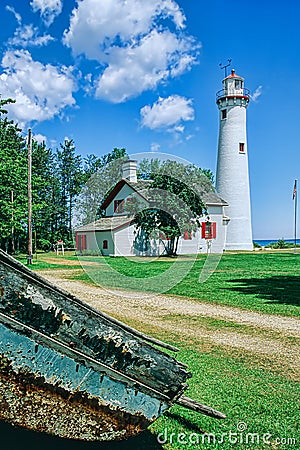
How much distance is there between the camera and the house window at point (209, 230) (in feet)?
124

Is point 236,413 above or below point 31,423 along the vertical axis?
below

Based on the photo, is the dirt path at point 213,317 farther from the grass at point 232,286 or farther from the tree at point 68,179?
the tree at point 68,179

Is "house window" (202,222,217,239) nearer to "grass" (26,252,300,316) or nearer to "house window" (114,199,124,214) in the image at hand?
"house window" (114,199,124,214)

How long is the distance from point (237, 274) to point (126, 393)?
1759 cm

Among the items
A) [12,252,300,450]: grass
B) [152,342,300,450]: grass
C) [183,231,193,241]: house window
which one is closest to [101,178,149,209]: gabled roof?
[183,231,193,241]: house window

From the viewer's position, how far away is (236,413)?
453 centimetres

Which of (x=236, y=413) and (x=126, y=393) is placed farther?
(x=236, y=413)

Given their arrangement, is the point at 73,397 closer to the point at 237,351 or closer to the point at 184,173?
the point at 237,351

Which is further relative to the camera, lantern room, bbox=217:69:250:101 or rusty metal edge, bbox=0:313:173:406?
lantern room, bbox=217:69:250:101

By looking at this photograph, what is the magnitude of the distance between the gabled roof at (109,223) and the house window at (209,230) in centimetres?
683

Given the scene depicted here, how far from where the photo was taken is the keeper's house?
33.8m

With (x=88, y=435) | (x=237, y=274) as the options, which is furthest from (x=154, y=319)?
(x=237, y=274)

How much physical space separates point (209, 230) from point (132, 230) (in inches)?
293

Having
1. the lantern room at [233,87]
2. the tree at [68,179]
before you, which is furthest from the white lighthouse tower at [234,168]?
the tree at [68,179]
